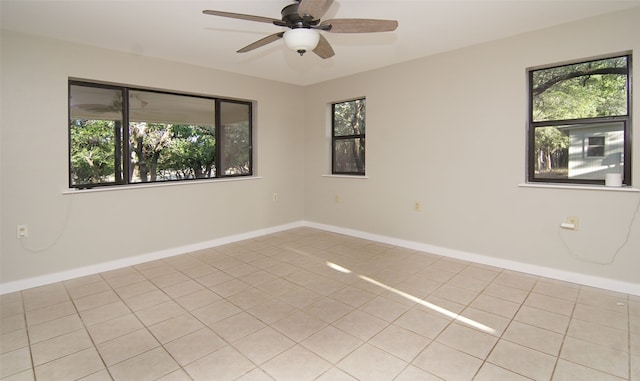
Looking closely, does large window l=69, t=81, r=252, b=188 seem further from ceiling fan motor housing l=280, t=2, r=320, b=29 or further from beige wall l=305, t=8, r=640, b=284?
ceiling fan motor housing l=280, t=2, r=320, b=29

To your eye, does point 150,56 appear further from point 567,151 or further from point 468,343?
point 567,151

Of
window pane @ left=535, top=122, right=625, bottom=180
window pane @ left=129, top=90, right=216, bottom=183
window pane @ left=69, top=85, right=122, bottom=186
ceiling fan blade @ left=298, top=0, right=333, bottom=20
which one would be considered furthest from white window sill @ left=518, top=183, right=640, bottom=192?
window pane @ left=69, top=85, right=122, bottom=186

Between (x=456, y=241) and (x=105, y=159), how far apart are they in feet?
13.4

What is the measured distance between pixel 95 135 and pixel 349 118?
3320 mm

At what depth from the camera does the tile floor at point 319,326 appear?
194 centimetres

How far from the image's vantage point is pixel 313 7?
2.11m

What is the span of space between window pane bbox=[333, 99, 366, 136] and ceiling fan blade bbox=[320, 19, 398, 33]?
2.58 meters

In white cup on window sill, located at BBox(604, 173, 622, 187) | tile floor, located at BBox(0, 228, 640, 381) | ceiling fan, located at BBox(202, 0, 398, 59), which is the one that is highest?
ceiling fan, located at BBox(202, 0, 398, 59)

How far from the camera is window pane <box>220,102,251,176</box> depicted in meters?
4.83

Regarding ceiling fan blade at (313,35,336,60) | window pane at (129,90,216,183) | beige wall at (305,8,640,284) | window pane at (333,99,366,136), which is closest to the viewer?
ceiling fan blade at (313,35,336,60)

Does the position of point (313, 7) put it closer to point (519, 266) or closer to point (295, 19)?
point (295, 19)

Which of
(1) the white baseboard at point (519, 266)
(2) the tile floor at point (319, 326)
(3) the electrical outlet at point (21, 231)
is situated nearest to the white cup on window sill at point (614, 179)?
(1) the white baseboard at point (519, 266)

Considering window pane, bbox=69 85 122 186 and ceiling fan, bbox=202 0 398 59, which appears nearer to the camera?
ceiling fan, bbox=202 0 398 59

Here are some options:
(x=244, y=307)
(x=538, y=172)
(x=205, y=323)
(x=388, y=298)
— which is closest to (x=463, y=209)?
(x=538, y=172)
